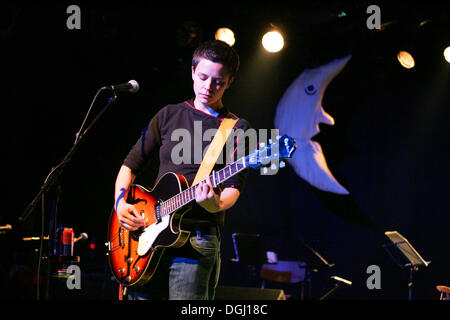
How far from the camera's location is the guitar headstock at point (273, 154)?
2414 millimetres

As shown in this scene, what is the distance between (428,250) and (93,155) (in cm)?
595

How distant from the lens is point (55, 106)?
702cm

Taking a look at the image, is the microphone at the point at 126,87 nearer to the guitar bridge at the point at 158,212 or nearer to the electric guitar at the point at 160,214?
the electric guitar at the point at 160,214

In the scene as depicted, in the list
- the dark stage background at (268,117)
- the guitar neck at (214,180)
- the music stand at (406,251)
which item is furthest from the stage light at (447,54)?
the guitar neck at (214,180)

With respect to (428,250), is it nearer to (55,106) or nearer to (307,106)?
(307,106)

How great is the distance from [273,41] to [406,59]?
2237 millimetres

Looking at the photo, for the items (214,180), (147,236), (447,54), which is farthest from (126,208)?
(447,54)

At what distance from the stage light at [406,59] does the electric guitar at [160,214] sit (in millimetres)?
5446

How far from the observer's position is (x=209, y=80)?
284 cm

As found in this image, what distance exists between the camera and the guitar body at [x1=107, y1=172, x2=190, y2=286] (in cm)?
262

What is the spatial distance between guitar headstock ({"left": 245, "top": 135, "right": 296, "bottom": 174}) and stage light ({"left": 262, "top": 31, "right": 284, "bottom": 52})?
5.08 m

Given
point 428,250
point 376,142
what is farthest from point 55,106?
point 428,250

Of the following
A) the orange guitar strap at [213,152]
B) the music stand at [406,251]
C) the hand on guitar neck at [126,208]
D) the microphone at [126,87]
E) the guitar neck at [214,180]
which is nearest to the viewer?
the guitar neck at [214,180]

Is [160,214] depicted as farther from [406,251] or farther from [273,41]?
[273,41]
